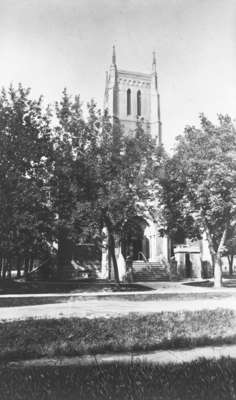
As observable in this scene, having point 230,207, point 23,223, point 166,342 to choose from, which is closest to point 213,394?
point 166,342

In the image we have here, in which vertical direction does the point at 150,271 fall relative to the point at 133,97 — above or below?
below

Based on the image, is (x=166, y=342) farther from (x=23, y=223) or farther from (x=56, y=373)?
(x=23, y=223)

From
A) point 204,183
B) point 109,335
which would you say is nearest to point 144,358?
point 109,335

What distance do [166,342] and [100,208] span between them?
495 inches

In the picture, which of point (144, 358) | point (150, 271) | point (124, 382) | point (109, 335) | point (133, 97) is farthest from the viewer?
point (133, 97)

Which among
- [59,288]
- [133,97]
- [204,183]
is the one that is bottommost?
[59,288]

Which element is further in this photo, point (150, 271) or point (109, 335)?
point (150, 271)

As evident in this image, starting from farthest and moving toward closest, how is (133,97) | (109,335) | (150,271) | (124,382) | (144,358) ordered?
(133,97) < (150,271) < (109,335) < (144,358) < (124,382)

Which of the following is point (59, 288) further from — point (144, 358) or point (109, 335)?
point (144, 358)

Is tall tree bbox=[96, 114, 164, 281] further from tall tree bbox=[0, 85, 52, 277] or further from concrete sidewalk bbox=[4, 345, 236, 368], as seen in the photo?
concrete sidewalk bbox=[4, 345, 236, 368]

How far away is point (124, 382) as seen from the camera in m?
4.20

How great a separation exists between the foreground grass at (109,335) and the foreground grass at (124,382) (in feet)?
3.51

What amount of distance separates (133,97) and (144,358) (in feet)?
168

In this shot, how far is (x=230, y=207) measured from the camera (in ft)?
68.8
